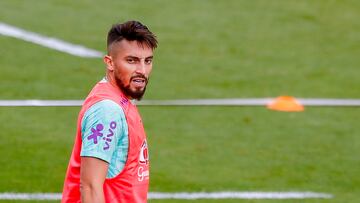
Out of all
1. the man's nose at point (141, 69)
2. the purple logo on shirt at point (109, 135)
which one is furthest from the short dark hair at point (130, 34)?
the purple logo on shirt at point (109, 135)

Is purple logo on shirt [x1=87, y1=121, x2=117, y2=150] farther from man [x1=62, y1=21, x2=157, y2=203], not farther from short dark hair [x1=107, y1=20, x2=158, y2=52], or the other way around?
short dark hair [x1=107, y1=20, x2=158, y2=52]

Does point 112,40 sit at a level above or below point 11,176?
below

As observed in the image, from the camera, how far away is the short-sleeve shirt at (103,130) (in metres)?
5.46

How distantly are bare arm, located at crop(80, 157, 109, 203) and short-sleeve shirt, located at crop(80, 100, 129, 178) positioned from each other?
3 centimetres

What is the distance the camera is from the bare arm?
5438 mm

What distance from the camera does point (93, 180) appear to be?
5.44 meters

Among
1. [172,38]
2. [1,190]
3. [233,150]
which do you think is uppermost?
[172,38]

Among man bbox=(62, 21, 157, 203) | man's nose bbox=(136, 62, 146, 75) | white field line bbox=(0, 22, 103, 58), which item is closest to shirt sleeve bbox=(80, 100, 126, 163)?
man bbox=(62, 21, 157, 203)

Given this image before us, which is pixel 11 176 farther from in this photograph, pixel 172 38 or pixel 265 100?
pixel 172 38

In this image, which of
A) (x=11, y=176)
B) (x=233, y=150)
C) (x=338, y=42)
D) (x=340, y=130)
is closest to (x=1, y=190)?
(x=11, y=176)

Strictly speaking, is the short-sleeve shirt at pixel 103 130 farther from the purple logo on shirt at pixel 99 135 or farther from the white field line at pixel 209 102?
the white field line at pixel 209 102

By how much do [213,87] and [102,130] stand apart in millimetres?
8106

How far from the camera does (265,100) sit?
13070 millimetres

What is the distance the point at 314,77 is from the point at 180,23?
3022 mm
